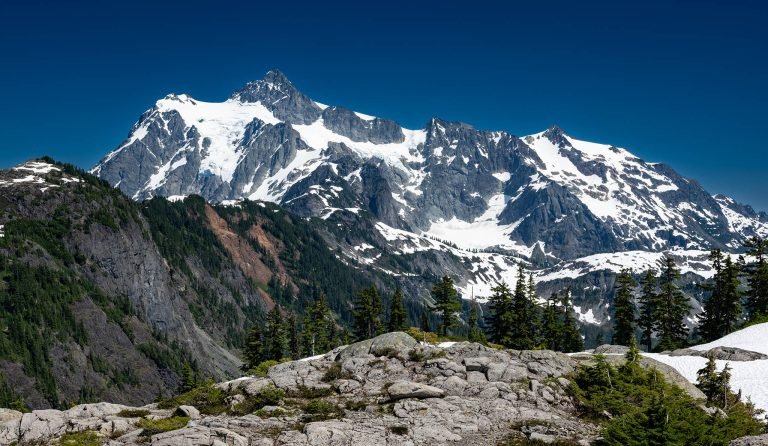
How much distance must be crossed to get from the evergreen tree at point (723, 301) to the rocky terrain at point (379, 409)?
4065 cm

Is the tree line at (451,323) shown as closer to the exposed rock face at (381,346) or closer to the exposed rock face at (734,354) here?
the exposed rock face at (734,354)

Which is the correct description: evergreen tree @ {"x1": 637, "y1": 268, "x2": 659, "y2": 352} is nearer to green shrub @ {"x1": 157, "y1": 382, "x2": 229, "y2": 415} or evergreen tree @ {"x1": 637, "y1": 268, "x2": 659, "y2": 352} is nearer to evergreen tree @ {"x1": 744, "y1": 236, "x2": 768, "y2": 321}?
evergreen tree @ {"x1": 744, "y1": 236, "x2": 768, "y2": 321}

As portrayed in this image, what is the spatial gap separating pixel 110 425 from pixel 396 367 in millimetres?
17788

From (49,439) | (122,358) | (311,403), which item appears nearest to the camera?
(49,439)

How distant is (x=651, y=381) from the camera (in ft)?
113

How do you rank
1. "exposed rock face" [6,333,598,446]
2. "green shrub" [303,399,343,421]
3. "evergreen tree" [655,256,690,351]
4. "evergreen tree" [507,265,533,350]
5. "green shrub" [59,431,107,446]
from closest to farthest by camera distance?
1. "green shrub" [59,431,107,446]
2. "exposed rock face" [6,333,598,446]
3. "green shrub" [303,399,343,421]
4. "evergreen tree" [655,256,690,351]
5. "evergreen tree" [507,265,533,350]

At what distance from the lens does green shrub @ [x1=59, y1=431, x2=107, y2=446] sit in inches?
1059

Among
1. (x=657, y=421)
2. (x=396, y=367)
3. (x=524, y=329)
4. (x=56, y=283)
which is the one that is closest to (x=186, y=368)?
(x=524, y=329)

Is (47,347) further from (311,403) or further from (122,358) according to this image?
(311,403)

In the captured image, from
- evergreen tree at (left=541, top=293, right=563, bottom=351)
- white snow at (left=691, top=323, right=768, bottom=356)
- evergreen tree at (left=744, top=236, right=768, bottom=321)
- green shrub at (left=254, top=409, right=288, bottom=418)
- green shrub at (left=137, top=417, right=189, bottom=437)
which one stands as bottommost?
green shrub at (left=137, top=417, right=189, bottom=437)

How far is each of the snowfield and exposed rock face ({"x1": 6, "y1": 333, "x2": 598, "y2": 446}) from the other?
38.2 feet

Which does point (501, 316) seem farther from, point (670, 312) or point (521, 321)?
point (670, 312)

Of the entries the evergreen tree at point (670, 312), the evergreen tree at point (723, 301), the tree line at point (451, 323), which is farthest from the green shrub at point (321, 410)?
the evergreen tree at point (723, 301)

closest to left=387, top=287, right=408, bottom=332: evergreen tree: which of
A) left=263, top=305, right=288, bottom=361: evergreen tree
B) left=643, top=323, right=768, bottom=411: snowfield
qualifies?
left=263, top=305, right=288, bottom=361: evergreen tree
